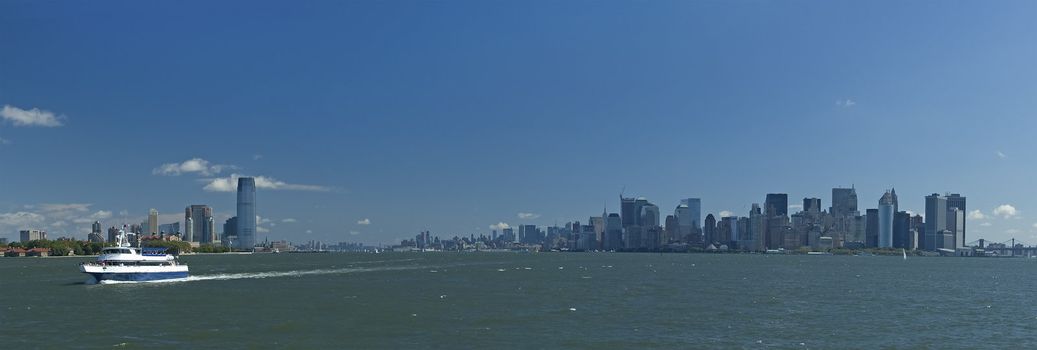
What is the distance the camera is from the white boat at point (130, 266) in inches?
5320

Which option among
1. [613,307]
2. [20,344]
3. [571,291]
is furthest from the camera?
[571,291]

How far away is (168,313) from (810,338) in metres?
68.6

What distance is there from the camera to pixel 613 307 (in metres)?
95.3

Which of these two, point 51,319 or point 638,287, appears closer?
point 51,319

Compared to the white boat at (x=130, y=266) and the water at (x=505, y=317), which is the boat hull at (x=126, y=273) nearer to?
the white boat at (x=130, y=266)

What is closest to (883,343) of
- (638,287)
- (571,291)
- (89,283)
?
(571,291)

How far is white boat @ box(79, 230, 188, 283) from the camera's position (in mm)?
135125

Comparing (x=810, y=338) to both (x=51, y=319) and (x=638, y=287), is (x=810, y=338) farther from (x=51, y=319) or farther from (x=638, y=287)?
(x=51, y=319)

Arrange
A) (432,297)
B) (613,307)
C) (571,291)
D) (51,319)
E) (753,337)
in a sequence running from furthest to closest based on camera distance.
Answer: (571,291), (432,297), (613,307), (51,319), (753,337)

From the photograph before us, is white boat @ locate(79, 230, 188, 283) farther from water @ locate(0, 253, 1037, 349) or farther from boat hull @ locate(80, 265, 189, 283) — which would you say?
water @ locate(0, 253, 1037, 349)

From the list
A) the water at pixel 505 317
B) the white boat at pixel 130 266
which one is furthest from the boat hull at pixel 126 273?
the water at pixel 505 317

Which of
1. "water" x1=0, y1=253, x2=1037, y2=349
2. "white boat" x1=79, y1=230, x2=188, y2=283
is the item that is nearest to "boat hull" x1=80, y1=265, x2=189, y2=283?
"white boat" x1=79, y1=230, x2=188, y2=283

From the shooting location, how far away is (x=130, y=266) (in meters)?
138

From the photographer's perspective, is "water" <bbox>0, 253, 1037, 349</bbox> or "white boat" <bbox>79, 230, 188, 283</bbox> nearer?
"water" <bbox>0, 253, 1037, 349</bbox>
